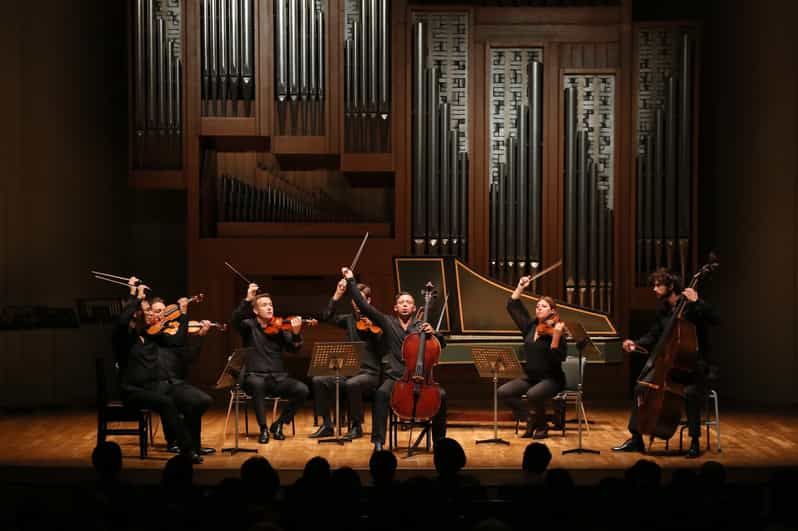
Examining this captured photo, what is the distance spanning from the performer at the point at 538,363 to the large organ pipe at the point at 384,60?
290 cm

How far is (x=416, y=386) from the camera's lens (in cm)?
720

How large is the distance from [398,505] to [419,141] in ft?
22.9

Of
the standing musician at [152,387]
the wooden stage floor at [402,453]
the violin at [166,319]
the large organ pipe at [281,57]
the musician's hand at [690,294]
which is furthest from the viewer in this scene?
the large organ pipe at [281,57]

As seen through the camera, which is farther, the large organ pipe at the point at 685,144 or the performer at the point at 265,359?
the large organ pipe at the point at 685,144

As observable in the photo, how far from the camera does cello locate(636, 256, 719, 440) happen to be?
23.2 ft

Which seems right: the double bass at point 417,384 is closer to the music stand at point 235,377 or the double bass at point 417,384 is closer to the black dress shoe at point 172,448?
the music stand at point 235,377

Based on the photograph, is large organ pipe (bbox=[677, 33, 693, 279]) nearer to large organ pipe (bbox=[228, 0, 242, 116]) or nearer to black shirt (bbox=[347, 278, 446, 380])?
black shirt (bbox=[347, 278, 446, 380])

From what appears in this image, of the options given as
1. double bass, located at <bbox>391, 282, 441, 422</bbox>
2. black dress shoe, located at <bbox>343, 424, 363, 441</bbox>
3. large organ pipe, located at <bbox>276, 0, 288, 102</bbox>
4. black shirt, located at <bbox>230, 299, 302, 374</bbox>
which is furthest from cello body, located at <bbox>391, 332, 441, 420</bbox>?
large organ pipe, located at <bbox>276, 0, 288, 102</bbox>

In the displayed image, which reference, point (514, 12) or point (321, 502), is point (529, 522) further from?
point (514, 12)

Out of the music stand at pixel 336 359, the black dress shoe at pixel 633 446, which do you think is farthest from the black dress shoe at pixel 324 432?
the black dress shoe at pixel 633 446

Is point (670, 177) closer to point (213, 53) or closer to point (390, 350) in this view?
point (390, 350)

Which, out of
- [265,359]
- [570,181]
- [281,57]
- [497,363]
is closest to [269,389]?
[265,359]

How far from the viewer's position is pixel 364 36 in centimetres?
1038

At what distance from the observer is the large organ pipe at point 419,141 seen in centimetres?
1032
